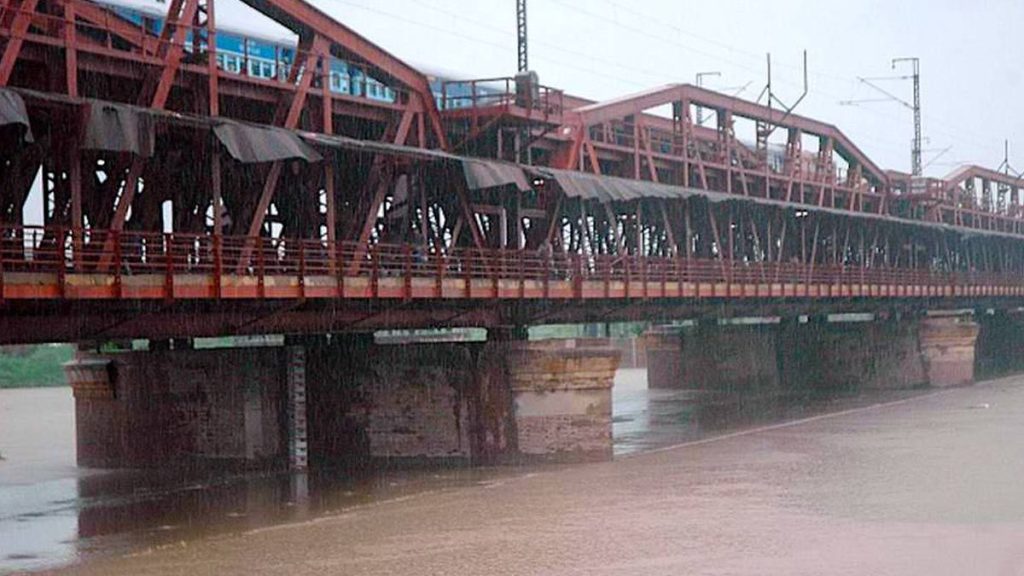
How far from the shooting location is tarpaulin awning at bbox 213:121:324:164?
29.2 m

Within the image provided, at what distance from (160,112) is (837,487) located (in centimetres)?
1512

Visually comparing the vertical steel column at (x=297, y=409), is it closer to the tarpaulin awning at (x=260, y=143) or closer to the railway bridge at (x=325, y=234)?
the railway bridge at (x=325, y=234)

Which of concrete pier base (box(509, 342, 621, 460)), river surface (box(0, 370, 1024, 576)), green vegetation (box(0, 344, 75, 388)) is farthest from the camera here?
green vegetation (box(0, 344, 75, 388))

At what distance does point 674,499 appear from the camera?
29.9m

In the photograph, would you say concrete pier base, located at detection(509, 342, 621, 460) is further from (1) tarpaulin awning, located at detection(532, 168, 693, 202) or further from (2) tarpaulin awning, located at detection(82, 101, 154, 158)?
(2) tarpaulin awning, located at detection(82, 101, 154, 158)

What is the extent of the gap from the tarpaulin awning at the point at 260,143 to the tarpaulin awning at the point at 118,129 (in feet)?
6.33

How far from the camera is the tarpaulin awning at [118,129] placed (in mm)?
26370

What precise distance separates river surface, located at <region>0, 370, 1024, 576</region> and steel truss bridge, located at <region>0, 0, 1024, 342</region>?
159 inches

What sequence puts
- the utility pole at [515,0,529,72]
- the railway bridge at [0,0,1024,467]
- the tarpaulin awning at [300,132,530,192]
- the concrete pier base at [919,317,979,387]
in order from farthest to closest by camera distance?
the concrete pier base at [919,317,979,387] < the utility pole at [515,0,529,72] < the tarpaulin awning at [300,132,530,192] < the railway bridge at [0,0,1024,467]

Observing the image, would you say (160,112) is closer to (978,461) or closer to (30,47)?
(30,47)

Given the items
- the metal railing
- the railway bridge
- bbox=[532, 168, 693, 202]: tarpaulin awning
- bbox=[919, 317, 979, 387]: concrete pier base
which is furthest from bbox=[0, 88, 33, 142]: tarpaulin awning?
bbox=[919, 317, 979, 387]: concrete pier base

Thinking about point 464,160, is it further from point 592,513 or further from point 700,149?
point 700,149

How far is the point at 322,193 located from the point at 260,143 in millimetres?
9991

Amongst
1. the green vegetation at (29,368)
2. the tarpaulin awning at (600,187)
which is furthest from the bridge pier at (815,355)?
the green vegetation at (29,368)
